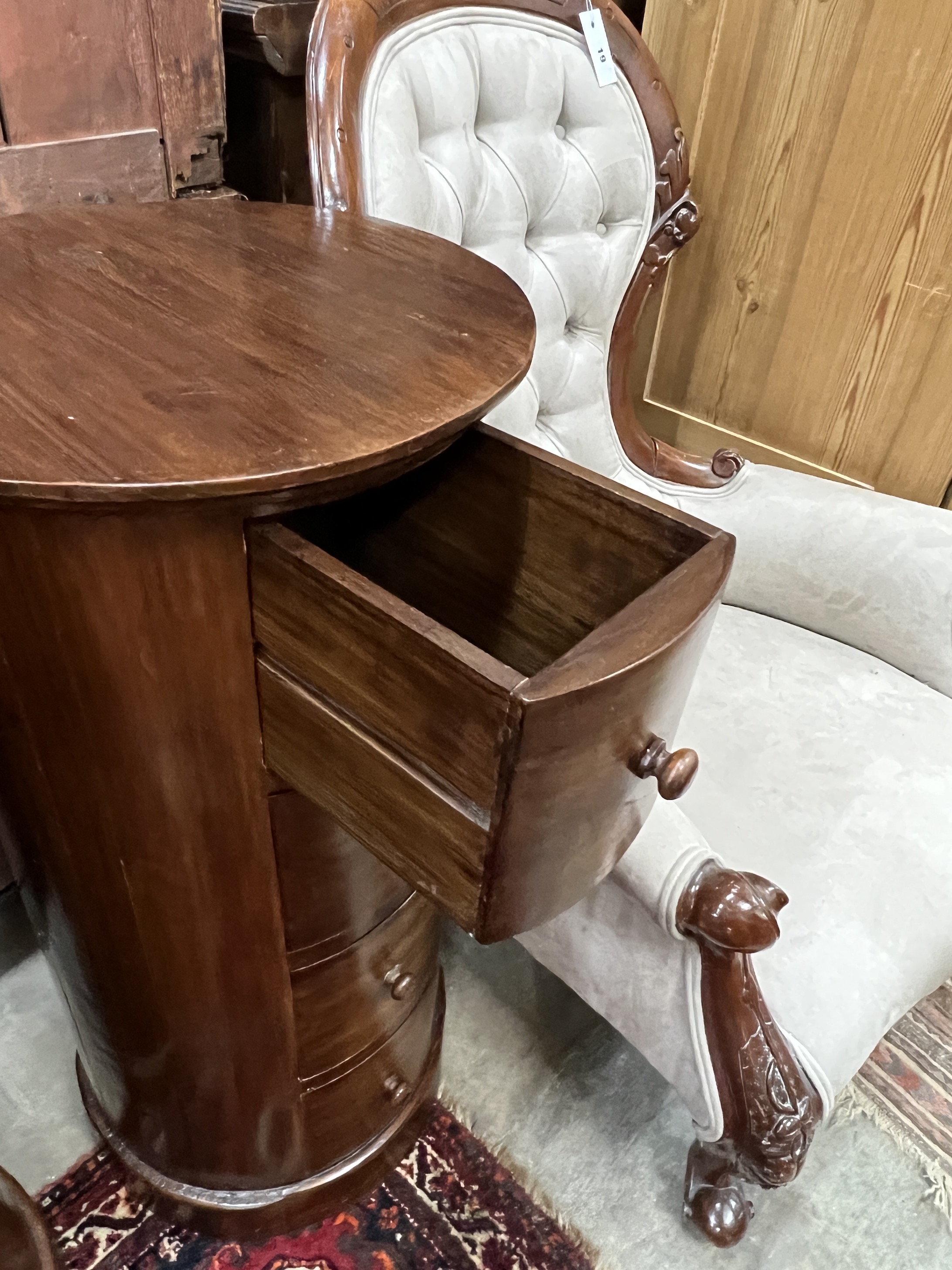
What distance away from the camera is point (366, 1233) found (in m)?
0.94

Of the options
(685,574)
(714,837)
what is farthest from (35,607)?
(714,837)

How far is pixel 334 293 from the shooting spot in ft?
1.98

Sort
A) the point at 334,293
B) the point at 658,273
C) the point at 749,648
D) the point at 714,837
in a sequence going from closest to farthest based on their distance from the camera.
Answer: the point at 334,293 → the point at 714,837 → the point at 749,648 → the point at 658,273

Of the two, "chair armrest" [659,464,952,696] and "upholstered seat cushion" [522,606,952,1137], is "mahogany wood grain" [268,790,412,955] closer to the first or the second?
"upholstered seat cushion" [522,606,952,1137]

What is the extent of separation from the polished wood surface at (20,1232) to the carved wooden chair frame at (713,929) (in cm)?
63

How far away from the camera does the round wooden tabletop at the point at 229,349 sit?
44 centimetres

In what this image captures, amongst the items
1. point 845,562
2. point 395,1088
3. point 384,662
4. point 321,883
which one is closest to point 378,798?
point 384,662

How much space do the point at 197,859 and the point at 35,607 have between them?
0.68 feet

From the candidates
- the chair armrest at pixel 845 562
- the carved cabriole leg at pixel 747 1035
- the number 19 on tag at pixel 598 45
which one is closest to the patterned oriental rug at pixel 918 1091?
the carved cabriole leg at pixel 747 1035

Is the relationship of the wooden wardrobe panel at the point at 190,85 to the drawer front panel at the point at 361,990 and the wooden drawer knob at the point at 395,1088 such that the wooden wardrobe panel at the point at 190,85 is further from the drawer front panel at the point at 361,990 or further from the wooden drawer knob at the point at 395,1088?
the wooden drawer knob at the point at 395,1088

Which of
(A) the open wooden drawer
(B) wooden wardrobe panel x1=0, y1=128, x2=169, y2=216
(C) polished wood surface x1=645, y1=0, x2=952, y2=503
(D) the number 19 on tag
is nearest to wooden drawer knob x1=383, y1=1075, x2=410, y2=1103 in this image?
(A) the open wooden drawer

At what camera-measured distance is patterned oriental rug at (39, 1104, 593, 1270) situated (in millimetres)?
912

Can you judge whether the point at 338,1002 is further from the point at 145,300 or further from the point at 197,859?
the point at 145,300

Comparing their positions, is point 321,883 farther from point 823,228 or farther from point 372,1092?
point 823,228
